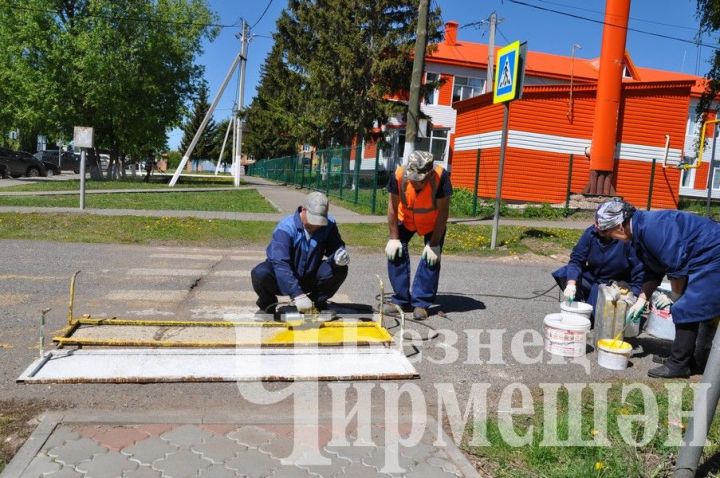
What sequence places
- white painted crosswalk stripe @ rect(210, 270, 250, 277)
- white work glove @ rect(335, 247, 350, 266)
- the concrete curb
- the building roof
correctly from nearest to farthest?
the concrete curb → white work glove @ rect(335, 247, 350, 266) → white painted crosswalk stripe @ rect(210, 270, 250, 277) → the building roof

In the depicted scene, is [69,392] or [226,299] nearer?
[69,392]

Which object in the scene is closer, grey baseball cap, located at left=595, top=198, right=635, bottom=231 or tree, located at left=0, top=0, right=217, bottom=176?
grey baseball cap, located at left=595, top=198, right=635, bottom=231

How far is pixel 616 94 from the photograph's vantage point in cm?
2158

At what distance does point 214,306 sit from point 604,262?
4.04 m

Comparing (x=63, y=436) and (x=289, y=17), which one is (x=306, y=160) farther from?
(x=63, y=436)

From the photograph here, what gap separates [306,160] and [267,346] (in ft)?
88.1

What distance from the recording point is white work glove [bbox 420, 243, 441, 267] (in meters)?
6.13

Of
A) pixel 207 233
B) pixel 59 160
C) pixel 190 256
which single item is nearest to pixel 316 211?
pixel 190 256

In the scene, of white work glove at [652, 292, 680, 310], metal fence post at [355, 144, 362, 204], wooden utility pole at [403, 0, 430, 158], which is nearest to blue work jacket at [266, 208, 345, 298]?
white work glove at [652, 292, 680, 310]

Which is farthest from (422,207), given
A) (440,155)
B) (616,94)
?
(440,155)

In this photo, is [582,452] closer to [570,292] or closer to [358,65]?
[570,292]

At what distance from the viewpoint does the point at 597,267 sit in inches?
236

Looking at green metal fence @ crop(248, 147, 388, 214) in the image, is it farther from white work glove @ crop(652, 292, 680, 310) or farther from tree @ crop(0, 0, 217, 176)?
white work glove @ crop(652, 292, 680, 310)

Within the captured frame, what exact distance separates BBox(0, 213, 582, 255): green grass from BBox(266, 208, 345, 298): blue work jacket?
6.06m
